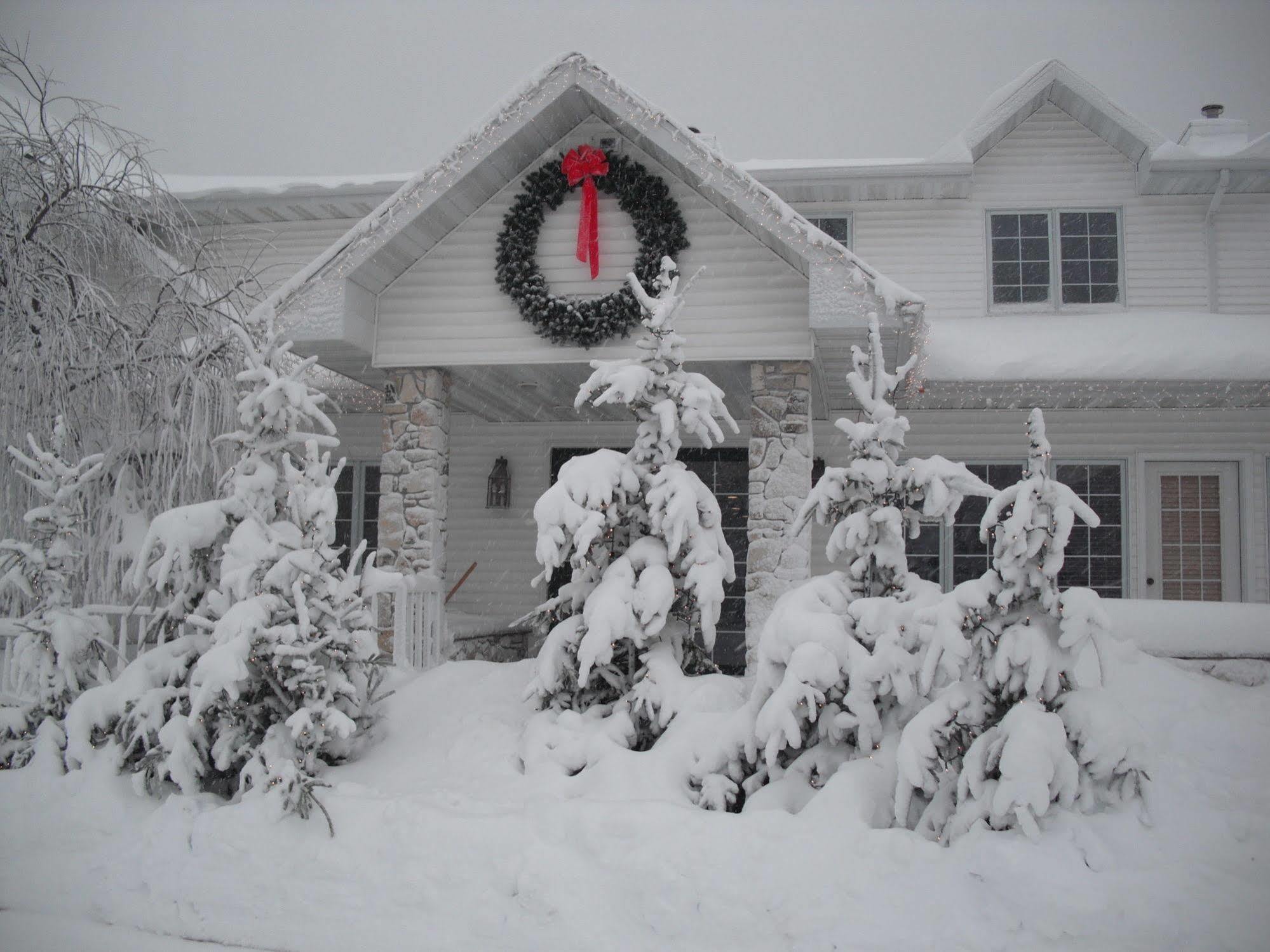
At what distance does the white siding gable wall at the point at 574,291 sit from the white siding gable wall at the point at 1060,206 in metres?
3.89

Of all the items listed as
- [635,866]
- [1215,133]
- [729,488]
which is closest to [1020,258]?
[1215,133]

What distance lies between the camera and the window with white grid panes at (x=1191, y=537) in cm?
1041

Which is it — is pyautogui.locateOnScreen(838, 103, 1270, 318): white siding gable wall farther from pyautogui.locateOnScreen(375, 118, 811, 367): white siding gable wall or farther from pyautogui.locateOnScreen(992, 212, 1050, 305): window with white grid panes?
pyautogui.locateOnScreen(375, 118, 811, 367): white siding gable wall

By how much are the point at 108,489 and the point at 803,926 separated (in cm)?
556

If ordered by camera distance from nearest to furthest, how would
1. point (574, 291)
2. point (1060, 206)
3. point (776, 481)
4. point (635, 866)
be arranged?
point (635, 866) → point (776, 481) → point (574, 291) → point (1060, 206)

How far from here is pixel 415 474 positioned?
834 cm

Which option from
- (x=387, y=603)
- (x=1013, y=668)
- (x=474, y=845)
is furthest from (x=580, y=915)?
(x=387, y=603)

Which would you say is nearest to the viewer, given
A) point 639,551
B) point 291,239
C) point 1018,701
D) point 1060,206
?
point 1018,701

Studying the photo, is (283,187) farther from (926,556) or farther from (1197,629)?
(1197,629)

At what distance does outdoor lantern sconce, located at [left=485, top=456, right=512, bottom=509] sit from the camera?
37.3 ft

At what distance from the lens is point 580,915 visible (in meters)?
3.98

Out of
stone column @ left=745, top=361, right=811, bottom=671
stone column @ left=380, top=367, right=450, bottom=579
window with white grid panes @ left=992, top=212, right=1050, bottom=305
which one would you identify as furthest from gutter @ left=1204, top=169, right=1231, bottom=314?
stone column @ left=380, top=367, right=450, bottom=579

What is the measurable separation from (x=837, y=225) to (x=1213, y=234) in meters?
4.34

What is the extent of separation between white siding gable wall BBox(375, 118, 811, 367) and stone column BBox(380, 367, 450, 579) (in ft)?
0.93
